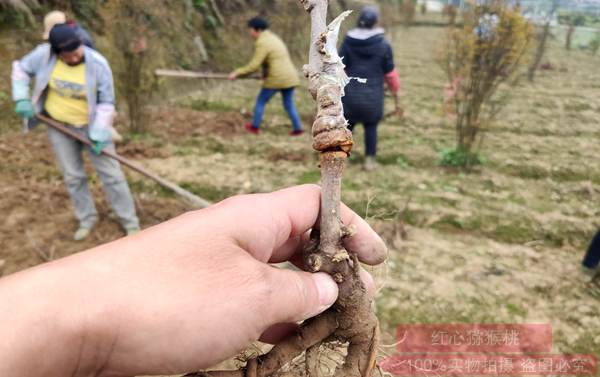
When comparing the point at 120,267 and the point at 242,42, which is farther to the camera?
the point at 242,42

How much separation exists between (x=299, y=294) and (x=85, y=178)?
315cm

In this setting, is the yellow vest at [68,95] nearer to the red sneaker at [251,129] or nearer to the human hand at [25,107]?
the human hand at [25,107]

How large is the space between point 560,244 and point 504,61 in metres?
2.28

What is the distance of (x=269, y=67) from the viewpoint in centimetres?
639

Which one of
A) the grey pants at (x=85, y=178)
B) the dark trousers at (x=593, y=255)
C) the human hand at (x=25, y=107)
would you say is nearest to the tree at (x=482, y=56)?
the dark trousers at (x=593, y=255)

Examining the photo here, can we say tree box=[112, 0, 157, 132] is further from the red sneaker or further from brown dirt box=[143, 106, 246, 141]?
the red sneaker

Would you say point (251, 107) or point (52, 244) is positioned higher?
point (251, 107)

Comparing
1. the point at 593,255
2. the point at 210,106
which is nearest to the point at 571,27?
the point at 210,106

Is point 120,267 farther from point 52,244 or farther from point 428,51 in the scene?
point 428,51

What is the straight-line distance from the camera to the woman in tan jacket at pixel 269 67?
20.5 feet

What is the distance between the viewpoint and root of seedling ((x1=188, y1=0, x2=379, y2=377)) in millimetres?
1150

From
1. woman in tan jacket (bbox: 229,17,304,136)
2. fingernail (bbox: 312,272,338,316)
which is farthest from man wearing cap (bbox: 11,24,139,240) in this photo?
woman in tan jacket (bbox: 229,17,304,136)

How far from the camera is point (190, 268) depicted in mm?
1111

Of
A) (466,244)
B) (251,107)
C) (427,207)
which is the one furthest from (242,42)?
(466,244)
